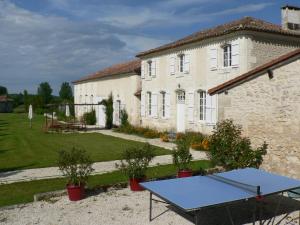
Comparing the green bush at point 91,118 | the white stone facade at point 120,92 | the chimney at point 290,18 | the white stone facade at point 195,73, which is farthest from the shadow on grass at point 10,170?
the green bush at point 91,118

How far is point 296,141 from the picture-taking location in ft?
28.1

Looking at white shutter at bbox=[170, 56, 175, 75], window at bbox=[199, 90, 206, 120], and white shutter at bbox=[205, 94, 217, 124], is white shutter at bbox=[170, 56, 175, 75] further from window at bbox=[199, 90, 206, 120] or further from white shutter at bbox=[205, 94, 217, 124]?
white shutter at bbox=[205, 94, 217, 124]

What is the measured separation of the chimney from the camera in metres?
17.5

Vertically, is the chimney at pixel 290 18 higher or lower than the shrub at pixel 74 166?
higher

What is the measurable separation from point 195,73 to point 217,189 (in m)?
12.5

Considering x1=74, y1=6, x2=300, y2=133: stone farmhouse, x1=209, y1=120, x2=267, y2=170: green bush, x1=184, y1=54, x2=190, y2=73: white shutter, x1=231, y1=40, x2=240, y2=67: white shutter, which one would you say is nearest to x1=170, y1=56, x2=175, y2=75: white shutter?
x1=74, y1=6, x2=300, y2=133: stone farmhouse

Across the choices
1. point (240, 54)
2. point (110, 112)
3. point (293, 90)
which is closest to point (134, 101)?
point (110, 112)

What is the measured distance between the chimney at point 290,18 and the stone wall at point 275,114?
9.17m

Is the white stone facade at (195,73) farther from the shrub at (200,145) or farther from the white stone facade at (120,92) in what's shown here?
the white stone facade at (120,92)

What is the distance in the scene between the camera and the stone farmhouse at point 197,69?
15344mm

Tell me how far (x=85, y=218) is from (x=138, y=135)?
50.0ft

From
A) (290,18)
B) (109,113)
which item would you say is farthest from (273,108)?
(109,113)

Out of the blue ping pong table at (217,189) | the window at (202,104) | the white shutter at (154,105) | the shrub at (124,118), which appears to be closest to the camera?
the blue ping pong table at (217,189)

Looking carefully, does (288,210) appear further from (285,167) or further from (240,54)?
(240,54)
